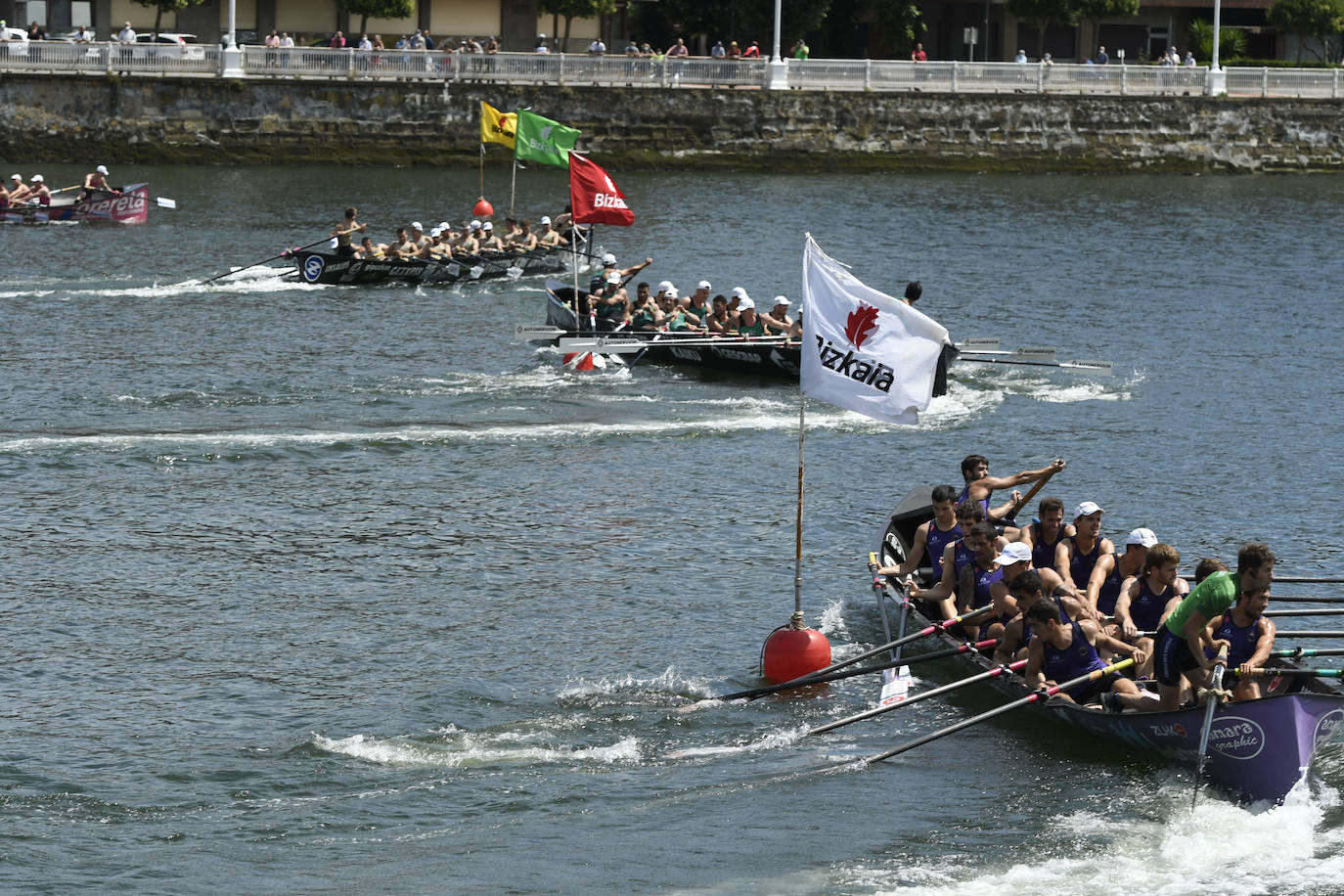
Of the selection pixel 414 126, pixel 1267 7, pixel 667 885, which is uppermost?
pixel 1267 7

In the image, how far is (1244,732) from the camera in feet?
48.2

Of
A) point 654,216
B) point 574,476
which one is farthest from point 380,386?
point 654,216

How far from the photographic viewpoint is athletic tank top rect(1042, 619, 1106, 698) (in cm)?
1631

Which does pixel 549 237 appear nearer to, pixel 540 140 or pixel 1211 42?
pixel 540 140

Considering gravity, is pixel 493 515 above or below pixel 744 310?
below

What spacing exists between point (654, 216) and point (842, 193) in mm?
8938

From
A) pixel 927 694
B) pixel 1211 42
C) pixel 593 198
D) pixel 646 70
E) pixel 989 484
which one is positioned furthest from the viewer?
pixel 1211 42

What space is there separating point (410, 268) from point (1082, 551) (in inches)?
1101

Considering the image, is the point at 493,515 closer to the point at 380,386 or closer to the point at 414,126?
the point at 380,386

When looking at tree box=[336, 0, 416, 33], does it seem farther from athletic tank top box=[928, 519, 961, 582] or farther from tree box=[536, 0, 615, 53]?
athletic tank top box=[928, 519, 961, 582]

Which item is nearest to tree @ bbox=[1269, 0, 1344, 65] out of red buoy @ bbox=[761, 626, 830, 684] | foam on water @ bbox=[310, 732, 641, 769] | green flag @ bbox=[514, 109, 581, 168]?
green flag @ bbox=[514, 109, 581, 168]

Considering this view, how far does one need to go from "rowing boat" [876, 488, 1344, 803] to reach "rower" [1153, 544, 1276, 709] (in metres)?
0.31

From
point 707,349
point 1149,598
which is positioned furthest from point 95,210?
point 1149,598

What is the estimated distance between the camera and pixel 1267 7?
77.6 meters
